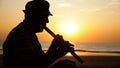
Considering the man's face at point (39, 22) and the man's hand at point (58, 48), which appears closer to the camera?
the man's hand at point (58, 48)

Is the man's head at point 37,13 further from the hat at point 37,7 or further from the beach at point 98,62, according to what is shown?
the beach at point 98,62

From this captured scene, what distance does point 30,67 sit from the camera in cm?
451

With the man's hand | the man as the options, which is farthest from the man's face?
the man's hand

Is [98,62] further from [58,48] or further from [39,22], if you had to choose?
[58,48]

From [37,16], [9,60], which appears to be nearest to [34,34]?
[37,16]

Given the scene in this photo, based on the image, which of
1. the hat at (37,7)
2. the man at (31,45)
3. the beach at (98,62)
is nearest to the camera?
the man at (31,45)

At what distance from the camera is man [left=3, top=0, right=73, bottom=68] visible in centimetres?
455

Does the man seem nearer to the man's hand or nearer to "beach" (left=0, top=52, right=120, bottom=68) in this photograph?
the man's hand

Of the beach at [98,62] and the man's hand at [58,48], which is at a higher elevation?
the man's hand at [58,48]

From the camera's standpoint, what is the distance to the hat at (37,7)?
16.0 feet

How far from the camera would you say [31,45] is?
4711mm

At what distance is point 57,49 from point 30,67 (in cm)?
51

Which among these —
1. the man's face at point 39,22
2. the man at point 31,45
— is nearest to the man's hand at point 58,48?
the man at point 31,45

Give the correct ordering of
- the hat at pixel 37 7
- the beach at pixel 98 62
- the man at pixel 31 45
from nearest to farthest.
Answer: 1. the man at pixel 31 45
2. the hat at pixel 37 7
3. the beach at pixel 98 62
